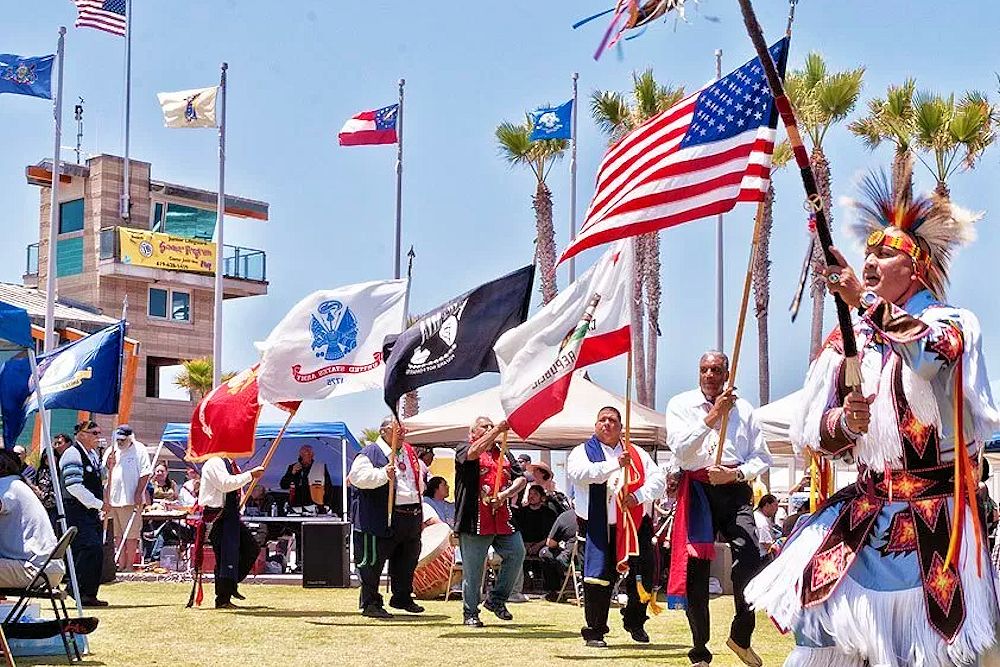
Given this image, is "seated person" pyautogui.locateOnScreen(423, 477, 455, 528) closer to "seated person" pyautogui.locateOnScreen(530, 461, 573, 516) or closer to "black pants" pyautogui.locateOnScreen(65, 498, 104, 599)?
"seated person" pyautogui.locateOnScreen(530, 461, 573, 516)

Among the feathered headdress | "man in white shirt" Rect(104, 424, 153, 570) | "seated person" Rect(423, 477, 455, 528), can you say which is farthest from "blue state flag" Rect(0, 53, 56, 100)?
the feathered headdress

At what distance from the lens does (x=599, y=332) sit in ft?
36.2

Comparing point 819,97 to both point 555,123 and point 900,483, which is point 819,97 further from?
point 900,483

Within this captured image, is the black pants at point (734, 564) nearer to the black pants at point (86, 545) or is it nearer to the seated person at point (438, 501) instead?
the black pants at point (86, 545)

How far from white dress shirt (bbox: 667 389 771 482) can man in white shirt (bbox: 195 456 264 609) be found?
658 centimetres

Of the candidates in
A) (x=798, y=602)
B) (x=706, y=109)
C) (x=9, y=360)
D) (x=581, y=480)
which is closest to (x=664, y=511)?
(x=581, y=480)

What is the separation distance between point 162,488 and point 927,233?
931 inches

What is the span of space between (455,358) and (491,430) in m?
0.91

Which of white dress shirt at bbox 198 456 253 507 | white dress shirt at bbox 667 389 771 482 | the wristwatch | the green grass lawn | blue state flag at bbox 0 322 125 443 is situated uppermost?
blue state flag at bbox 0 322 125 443

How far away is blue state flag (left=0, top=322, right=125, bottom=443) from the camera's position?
43.5 feet

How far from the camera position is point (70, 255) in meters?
50.8

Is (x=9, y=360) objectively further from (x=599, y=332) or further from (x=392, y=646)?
(x=599, y=332)

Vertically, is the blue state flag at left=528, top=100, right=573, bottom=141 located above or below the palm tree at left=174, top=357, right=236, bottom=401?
above

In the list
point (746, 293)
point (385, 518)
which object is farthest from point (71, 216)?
point (746, 293)
